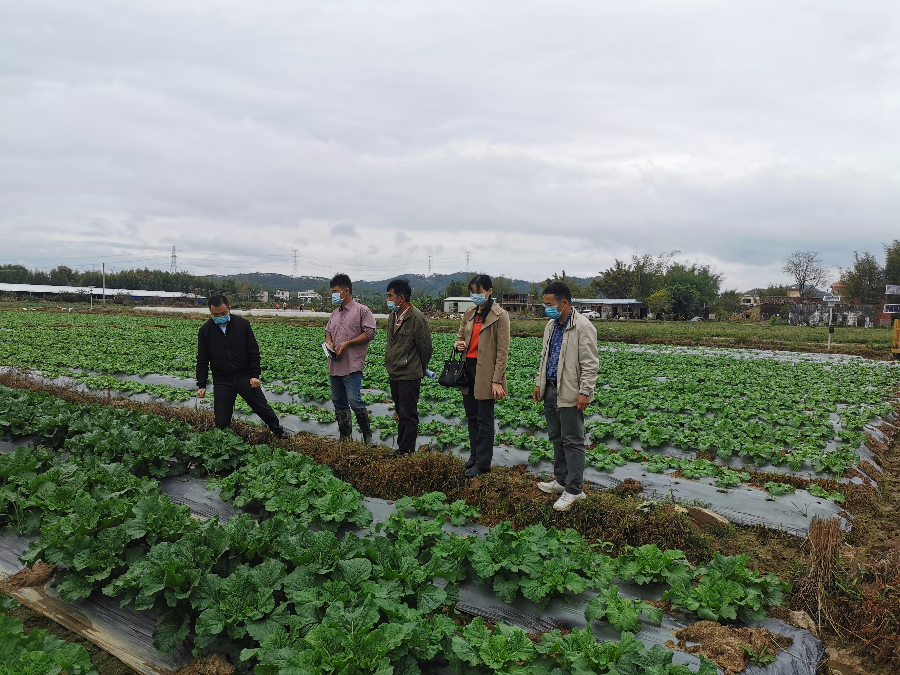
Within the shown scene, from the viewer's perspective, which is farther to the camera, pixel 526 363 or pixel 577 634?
pixel 526 363

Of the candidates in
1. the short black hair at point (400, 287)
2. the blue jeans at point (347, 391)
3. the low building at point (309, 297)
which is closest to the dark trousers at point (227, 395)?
the blue jeans at point (347, 391)

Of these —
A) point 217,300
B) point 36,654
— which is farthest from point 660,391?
point 36,654

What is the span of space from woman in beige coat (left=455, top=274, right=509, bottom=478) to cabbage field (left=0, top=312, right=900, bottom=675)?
2.68ft

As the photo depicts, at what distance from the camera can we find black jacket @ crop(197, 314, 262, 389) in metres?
6.22

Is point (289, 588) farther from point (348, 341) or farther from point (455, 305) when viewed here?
point (455, 305)

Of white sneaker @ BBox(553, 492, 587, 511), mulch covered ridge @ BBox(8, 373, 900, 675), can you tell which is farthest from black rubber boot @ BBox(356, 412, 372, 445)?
white sneaker @ BBox(553, 492, 587, 511)

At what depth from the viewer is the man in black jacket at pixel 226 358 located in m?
6.22

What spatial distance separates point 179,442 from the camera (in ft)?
18.3

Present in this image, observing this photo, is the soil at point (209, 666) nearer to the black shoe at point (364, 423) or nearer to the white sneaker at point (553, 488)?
the white sneaker at point (553, 488)

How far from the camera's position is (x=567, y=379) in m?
4.62

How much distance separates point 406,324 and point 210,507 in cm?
270

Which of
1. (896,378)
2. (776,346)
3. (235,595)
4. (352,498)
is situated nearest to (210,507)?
(352,498)

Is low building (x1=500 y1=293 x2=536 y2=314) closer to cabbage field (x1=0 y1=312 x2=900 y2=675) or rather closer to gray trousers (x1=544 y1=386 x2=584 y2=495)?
cabbage field (x1=0 y1=312 x2=900 y2=675)

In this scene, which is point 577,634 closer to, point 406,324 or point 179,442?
point 406,324
